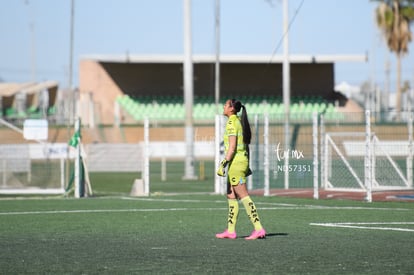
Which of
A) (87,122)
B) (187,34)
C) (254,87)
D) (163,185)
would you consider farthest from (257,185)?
(254,87)

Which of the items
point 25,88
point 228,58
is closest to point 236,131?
point 228,58

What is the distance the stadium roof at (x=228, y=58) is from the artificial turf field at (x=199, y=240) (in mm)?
41182

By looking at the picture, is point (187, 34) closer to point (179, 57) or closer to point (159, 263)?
point (179, 57)

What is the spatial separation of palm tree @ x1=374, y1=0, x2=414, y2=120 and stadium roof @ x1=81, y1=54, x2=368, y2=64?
2.81m

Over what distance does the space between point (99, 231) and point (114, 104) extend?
1948 inches

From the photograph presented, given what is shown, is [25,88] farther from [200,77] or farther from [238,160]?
[238,160]

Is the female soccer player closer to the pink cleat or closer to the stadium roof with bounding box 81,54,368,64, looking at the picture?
the pink cleat

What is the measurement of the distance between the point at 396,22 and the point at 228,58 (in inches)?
464

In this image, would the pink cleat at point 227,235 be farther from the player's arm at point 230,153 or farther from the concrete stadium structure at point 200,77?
the concrete stadium structure at point 200,77

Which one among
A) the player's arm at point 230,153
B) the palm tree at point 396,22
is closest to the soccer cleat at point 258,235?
the player's arm at point 230,153

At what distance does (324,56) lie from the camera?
226 ft

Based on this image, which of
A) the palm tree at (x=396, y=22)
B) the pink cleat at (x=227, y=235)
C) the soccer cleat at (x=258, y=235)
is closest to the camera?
the soccer cleat at (x=258, y=235)

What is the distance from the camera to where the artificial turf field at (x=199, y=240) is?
39.7 ft

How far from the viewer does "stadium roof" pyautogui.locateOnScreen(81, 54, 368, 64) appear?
65.1m
